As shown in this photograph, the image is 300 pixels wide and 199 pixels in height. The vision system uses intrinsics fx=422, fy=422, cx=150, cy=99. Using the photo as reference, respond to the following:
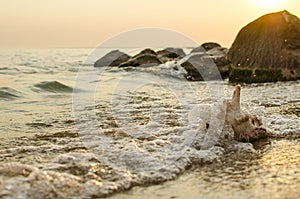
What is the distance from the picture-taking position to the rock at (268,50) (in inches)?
476

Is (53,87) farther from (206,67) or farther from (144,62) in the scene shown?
(144,62)

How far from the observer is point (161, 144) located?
13.2 feet

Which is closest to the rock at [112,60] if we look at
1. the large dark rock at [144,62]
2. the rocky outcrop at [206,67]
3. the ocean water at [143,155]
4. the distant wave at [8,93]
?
the large dark rock at [144,62]

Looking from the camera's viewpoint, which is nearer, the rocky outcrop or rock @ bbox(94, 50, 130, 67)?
the rocky outcrop

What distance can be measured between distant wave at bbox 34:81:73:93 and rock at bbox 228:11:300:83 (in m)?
5.07

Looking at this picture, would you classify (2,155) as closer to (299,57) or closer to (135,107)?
(135,107)

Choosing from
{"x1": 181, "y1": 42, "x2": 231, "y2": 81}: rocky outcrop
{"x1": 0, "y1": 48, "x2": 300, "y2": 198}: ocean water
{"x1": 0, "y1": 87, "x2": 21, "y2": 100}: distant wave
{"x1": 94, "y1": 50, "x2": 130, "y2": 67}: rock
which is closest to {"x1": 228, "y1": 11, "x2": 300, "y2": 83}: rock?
{"x1": 181, "y1": 42, "x2": 231, "y2": 81}: rocky outcrop

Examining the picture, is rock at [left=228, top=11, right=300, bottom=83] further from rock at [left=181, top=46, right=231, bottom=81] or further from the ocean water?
the ocean water

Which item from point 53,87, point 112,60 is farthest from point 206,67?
point 112,60

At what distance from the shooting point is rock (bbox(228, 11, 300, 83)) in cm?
1209

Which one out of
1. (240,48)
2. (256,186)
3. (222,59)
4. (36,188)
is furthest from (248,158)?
(222,59)

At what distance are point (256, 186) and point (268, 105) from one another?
454cm

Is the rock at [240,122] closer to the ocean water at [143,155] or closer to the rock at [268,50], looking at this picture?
the ocean water at [143,155]

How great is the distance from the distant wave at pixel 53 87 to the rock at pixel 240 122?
641cm
